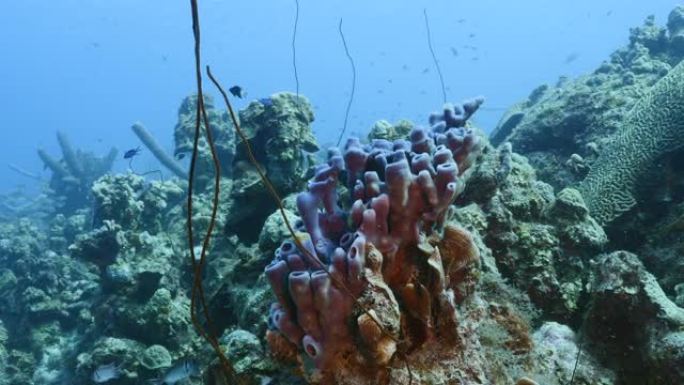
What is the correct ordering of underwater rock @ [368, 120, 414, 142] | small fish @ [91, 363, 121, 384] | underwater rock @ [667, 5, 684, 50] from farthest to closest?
underwater rock @ [667, 5, 684, 50] → underwater rock @ [368, 120, 414, 142] → small fish @ [91, 363, 121, 384]

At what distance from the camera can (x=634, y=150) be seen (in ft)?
17.0

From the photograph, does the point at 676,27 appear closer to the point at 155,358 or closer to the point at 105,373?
the point at 155,358

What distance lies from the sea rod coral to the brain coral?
2831 millimetres

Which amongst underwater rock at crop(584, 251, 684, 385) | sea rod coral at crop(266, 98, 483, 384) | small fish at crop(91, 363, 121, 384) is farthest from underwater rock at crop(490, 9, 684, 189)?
small fish at crop(91, 363, 121, 384)

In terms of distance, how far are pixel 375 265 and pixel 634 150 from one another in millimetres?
4245

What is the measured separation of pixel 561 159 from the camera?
7.38 m

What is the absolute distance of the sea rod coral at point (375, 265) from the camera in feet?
7.48

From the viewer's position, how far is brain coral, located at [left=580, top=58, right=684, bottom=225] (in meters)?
4.89

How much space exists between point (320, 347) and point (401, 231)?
28.9 inches

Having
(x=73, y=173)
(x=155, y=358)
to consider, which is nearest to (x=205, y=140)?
(x=155, y=358)

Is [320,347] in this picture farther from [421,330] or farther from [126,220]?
[126,220]

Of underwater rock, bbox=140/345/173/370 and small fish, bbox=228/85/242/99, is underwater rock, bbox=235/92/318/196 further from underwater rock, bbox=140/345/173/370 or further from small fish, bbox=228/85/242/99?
underwater rock, bbox=140/345/173/370

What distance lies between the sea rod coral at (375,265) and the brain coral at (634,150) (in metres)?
2.83

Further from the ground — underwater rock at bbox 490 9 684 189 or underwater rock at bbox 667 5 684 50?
underwater rock at bbox 667 5 684 50
